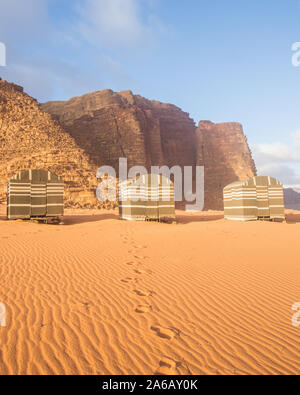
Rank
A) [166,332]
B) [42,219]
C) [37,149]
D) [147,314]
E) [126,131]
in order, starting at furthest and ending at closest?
[126,131], [37,149], [42,219], [147,314], [166,332]

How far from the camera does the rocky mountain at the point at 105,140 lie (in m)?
34.8

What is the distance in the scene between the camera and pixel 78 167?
36219 millimetres

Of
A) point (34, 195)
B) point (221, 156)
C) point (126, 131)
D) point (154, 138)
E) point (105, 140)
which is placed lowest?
point (34, 195)

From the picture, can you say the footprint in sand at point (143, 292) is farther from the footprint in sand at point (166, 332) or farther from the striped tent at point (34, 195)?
the striped tent at point (34, 195)

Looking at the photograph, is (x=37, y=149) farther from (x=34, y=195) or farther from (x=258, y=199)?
(x=258, y=199)

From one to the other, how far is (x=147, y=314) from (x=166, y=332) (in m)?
0.53

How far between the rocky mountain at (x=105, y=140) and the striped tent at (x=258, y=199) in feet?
66.0

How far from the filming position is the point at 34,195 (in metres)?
17.0

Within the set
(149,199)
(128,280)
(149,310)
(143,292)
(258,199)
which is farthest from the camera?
(258,199)

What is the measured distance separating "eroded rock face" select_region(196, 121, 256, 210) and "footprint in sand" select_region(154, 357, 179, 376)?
49352 mm

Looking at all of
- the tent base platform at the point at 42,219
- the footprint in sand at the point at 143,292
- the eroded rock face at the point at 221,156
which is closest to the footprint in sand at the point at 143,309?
the footprint in sand at the point at 143,292

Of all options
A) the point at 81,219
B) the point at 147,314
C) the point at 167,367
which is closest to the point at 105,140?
the point at 81,219
